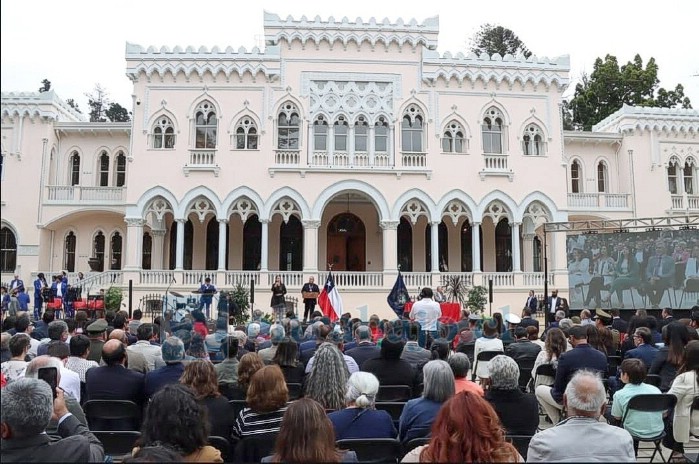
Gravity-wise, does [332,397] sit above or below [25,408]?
below

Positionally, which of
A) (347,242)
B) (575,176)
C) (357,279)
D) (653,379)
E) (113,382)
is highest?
(575,176)

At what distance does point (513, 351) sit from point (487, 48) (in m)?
48.1

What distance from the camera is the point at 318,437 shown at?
3723 mm

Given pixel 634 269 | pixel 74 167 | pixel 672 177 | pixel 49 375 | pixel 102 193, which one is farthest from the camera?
pixel 672 177

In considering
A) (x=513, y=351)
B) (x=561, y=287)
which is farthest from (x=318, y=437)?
(x=561, y=287)

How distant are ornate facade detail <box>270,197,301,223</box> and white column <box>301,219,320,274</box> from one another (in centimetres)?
83

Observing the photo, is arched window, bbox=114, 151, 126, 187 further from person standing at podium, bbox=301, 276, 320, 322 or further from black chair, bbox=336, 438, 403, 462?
black chair, bbox=336, 438, 403, 462

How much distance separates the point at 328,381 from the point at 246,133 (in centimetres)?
2335

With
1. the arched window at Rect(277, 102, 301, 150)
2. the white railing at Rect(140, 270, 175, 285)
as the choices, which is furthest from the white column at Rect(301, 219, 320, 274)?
the white railing at Rect(140, 270, 175, 285)

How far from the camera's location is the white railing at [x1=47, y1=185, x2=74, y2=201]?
Result: 30062 mm

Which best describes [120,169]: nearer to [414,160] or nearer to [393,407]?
[414,160]

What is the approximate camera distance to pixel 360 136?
28.6m

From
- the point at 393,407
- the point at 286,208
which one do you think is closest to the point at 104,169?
the point at 286,208

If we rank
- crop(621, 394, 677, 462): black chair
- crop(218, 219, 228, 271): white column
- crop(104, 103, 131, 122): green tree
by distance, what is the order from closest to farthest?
crop(621, 394, 677, 462): black chair < crop(218, 219, 228, 271): white column < crop(104, 103, 131, 122): green tree
